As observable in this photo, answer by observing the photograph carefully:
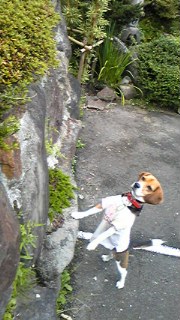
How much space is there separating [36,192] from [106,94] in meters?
5.35

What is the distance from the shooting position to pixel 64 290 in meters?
4.83

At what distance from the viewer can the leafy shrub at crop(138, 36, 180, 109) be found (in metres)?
9.32

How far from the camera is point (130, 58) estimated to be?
984 centimetres

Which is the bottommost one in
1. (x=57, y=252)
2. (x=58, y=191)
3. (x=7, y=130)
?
(x=57, y=252)

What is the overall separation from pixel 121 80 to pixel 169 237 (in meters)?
4.77

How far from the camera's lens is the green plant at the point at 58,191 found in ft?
16.8

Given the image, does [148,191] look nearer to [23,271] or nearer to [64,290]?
[64,290]

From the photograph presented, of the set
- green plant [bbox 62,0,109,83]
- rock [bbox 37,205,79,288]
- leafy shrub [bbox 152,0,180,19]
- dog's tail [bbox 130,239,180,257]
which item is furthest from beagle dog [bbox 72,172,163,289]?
leafy shrub [bbox 152,0,180,19]

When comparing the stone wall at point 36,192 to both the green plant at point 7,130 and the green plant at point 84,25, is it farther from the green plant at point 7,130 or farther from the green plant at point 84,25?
the green plant at point 84,25

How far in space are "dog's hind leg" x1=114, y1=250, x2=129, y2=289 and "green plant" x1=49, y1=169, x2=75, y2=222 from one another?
797 mm

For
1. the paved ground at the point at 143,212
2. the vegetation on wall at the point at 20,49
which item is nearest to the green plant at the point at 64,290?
the paved ground at the point at 143,212

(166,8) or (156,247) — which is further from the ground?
(166,8)

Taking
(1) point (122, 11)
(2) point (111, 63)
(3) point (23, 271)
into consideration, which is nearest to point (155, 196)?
(3) point (23, 271)

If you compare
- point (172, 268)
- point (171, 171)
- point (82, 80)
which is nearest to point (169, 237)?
point (172, 268)
